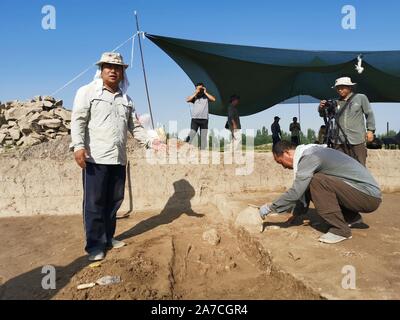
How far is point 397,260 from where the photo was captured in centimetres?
244

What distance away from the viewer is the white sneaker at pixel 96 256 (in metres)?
2.81

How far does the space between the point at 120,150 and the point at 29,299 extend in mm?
1278

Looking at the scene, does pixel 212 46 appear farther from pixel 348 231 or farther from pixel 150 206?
pixel 348 231

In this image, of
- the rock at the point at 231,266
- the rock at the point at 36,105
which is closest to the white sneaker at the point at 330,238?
the rock at the point at 231,266

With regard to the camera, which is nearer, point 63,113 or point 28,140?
point 28,140

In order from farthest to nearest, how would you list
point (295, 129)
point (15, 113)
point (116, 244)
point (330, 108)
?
1. point (295, 129)
2. point (15, 113)
3. point (330, 108)
4. point (116, 244)

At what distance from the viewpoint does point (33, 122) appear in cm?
597

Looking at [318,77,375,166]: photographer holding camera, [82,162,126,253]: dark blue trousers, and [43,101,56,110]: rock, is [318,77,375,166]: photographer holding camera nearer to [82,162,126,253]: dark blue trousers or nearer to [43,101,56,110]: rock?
[82,162,126,253]: dark blue trousers

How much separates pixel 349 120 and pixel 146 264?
2.78 meters

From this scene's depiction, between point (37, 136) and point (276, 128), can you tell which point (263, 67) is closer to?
point (276, 128)

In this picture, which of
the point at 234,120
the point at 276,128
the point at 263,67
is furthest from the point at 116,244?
the point at 276,128

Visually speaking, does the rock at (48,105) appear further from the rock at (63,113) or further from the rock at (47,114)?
the rock at (47,114)

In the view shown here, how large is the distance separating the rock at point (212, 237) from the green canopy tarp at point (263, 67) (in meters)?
4.23
